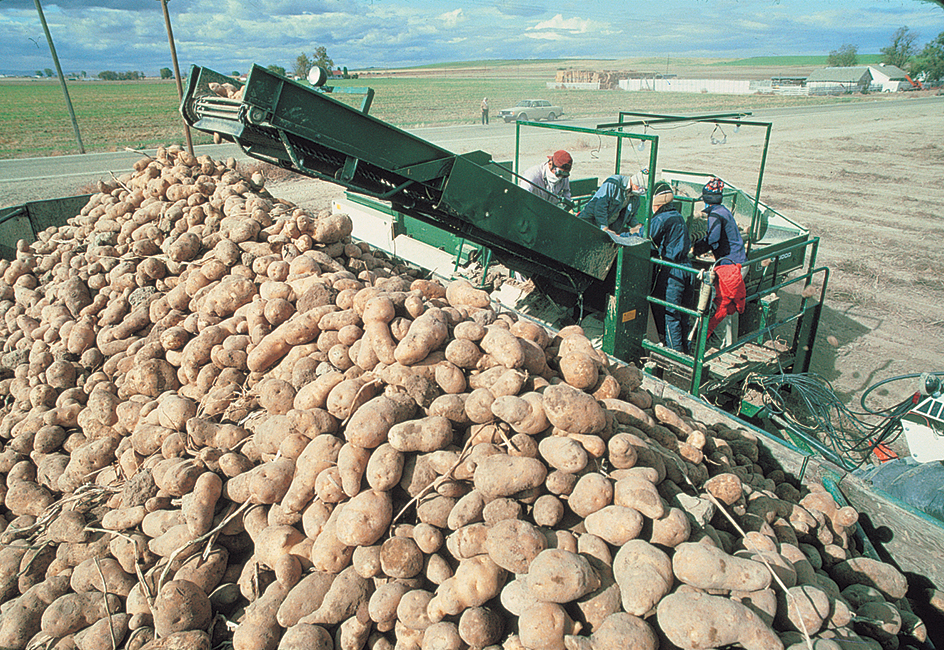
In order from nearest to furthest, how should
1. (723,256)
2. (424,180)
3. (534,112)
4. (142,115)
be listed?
(424,180) → (723,256) → (534,112) → (142,115)

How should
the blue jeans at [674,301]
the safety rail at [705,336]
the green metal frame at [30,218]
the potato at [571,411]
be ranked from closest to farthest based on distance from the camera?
1. the potato at [571,411]
2. the safety rail at [705,336]
3. the blue jeans at [674,301]
4. the green metal frame at [30,218]

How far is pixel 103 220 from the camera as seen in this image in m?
5.86

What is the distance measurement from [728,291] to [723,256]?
85cm

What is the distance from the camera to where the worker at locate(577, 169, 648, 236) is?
5.82 m

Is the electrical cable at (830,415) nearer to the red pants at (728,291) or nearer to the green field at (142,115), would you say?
the red pants at (728,291)

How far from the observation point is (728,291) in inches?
207

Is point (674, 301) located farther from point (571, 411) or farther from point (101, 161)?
point (101, 161)

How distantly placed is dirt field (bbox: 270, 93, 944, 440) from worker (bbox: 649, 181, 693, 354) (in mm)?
1634

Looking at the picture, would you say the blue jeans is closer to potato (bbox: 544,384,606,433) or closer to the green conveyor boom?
the green conveyor boom

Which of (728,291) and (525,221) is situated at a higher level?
(525,221)

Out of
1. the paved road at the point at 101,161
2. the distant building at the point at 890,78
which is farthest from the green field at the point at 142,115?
the distant building at the point at 890,78

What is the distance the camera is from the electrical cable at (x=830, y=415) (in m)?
4.28

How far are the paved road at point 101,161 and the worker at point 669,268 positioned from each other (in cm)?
1242

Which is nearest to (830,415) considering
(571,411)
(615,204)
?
(615,204)
